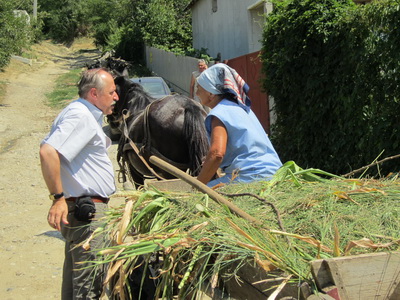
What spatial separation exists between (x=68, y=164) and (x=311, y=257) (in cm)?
218

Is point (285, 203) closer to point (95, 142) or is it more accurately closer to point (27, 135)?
point (95, 142)

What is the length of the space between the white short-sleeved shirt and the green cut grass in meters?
17.1

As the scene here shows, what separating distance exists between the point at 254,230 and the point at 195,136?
10.2ft

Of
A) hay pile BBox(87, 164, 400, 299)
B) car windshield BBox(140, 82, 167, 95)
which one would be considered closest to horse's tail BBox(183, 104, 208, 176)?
hay pile BBox(87, 164, 400, 299)

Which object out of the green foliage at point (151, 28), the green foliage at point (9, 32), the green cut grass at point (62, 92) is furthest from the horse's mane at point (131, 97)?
the green foliage at point (151, 28)

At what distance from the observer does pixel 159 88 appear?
15.4 m

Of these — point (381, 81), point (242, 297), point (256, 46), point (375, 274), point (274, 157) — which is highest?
point (256, 46)

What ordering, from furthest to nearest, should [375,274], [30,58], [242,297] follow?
[30,58] < [242,297] < [375,274]

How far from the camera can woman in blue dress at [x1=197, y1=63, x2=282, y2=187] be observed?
3.56 metres

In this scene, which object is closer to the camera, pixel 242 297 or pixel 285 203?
pixel 242 297

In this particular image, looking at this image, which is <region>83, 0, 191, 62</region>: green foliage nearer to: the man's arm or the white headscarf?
the white headscarf

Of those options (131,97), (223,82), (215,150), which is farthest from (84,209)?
(131,97)

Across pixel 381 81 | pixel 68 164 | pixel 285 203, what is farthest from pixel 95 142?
pixel 381 81

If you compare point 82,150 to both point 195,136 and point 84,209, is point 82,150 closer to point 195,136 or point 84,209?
point 84,209
